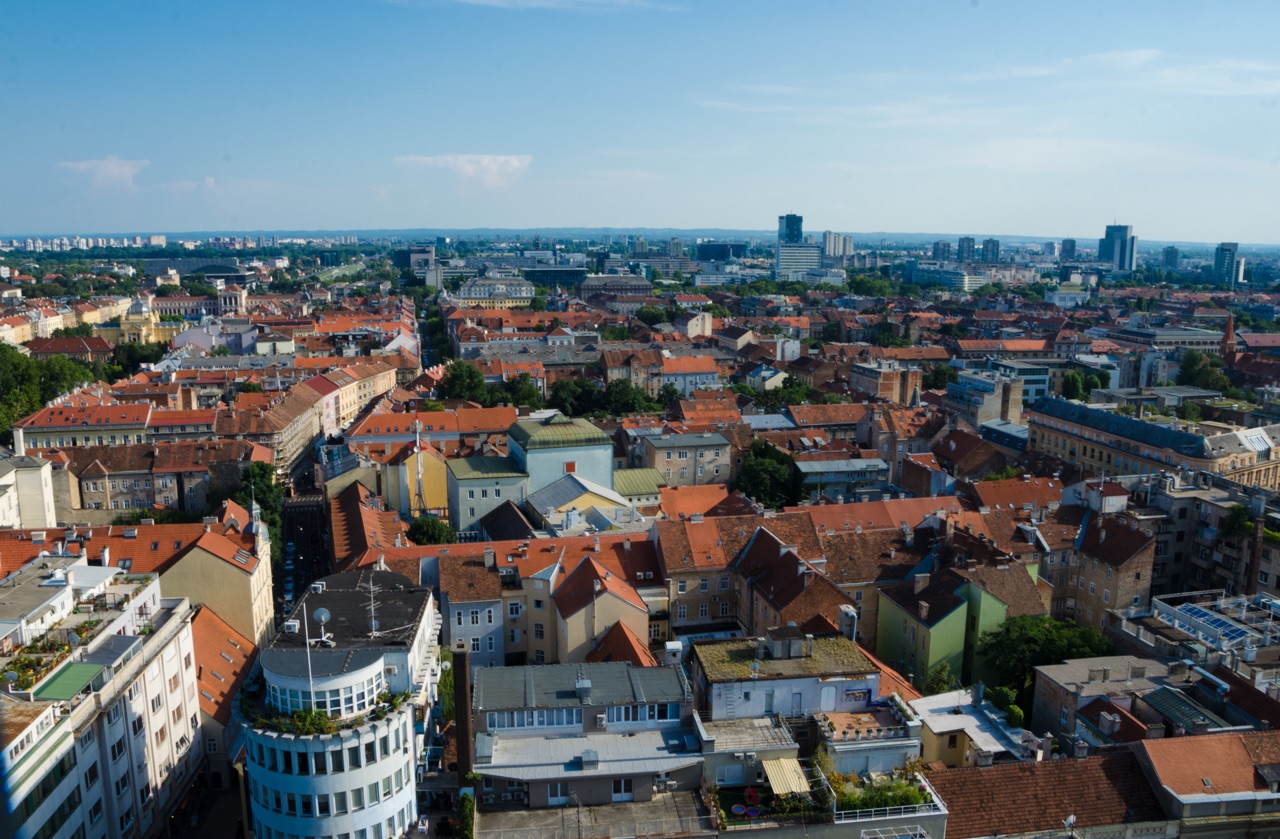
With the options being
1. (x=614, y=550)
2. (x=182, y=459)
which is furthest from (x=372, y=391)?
(x=614, y=550)

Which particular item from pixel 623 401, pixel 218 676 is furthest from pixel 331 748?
pixel 623 401

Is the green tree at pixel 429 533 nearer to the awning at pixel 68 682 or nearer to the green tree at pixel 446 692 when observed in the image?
the green tree at pixel 446 692

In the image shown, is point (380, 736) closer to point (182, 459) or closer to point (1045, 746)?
point (1045, 746)

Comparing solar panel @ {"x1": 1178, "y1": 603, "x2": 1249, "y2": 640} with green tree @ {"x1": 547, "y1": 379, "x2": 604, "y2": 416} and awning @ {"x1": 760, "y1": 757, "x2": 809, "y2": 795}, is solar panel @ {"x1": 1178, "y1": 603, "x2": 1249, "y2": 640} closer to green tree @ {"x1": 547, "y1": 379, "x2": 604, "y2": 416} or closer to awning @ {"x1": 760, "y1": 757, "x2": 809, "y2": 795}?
awning @ {"x1": 760, "y1": 757, "x2": 809, "y2": 795}

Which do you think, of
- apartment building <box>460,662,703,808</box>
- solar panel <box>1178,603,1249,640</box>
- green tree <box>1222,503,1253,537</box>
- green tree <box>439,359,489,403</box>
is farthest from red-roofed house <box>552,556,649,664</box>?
green tree <box>439,359,489,403</box>

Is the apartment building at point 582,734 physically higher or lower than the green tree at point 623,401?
higher

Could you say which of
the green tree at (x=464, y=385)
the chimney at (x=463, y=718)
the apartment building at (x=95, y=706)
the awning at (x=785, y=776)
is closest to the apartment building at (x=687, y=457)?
the green tree at (x=464, y=385)

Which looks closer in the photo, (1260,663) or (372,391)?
(1260,663)
